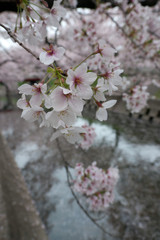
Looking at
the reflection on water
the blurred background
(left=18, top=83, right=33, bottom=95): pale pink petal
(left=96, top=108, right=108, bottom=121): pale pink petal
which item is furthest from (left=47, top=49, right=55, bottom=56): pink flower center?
the reflection on water

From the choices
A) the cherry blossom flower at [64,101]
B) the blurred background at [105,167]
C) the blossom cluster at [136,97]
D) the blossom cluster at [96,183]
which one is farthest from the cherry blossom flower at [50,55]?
the blossom cluster at [136,97]

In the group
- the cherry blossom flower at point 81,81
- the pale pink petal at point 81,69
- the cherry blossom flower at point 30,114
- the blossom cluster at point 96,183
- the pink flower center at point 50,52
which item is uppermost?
the pink flower center at point 50,52

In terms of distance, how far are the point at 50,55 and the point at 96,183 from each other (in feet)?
4.61

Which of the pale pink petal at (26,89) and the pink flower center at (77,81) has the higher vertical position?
the pink flower center at (77,81)

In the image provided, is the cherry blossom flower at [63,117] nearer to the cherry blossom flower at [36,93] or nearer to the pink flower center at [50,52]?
the cherry blossom flower at [36,93]

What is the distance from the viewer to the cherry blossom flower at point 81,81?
0.42 meters

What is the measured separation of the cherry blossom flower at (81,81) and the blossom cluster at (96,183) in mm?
1241

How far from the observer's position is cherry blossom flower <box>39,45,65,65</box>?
18.1 inches

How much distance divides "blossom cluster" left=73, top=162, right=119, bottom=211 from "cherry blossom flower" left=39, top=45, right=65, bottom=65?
4.08 ft

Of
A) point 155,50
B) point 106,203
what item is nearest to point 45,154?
point 106,203

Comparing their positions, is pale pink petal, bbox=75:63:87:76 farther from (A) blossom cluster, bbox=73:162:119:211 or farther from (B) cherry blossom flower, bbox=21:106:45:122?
(A) blossom cluster, bbox=73:162:119:211

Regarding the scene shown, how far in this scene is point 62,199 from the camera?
9.76 feet

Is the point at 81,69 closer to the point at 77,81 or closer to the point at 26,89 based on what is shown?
the point at 77,81

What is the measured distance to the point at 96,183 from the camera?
1.60 metres
